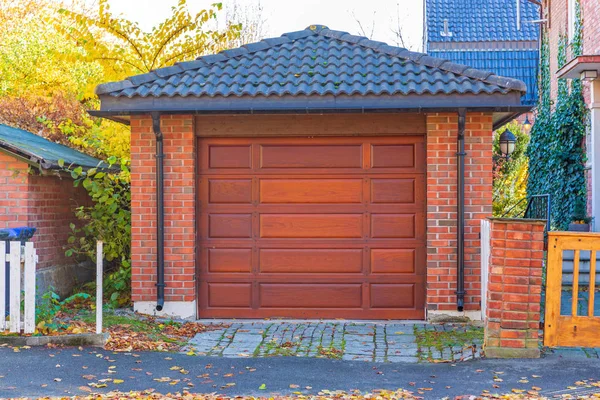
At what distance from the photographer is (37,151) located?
10.9 meters

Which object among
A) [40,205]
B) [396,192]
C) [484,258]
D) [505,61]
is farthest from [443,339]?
[505,61]

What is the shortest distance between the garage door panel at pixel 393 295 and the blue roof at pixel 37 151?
443 cm

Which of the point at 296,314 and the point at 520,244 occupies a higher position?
the point at 520,244

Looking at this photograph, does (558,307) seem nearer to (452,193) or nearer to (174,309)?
(452,193)

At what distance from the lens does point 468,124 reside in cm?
995

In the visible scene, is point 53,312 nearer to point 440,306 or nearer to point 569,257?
point 440,306

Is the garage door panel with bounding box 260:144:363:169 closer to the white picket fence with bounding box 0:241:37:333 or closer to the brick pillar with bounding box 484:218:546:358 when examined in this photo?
the brick pillar with bounding box 484:218:546:358

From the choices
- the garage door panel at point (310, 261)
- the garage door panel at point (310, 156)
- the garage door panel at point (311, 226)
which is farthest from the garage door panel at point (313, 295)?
the garage door panel at point (310, 156)

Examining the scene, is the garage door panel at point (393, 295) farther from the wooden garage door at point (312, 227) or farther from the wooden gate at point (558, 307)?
the wooden gate at point (558, 307)

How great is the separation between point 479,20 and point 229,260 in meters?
22.4

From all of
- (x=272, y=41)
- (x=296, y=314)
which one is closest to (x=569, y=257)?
(x=296, y=314)

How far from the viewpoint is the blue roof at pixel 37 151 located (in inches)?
410

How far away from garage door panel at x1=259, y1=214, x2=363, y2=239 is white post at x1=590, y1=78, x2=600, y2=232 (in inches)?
208

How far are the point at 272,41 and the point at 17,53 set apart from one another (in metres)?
12.4
